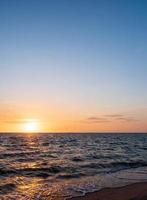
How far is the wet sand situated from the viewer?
47.3 ft

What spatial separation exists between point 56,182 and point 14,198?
17.0 ft

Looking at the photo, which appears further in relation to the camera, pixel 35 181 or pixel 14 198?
pixel 35 181

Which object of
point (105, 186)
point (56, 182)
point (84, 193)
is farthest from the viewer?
point (56, 182)

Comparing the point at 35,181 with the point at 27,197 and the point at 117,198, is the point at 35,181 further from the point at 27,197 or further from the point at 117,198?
the point at 117,198

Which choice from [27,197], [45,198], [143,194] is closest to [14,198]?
[27,197]

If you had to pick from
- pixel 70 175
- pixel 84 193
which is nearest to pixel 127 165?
pixel 70 175

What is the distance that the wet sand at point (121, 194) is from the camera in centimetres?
1442

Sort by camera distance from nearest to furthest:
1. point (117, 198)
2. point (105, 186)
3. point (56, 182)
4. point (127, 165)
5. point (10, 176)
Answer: point (117, 198) < point (105, 186) < point (56, 182) < point (10, 176) < point (127, 165)

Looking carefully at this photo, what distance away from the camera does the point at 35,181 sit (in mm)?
20344

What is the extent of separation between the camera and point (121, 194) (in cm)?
1525

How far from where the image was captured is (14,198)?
49.5ft

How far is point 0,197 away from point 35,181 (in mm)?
5176

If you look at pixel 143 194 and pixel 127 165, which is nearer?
pixel 143 194

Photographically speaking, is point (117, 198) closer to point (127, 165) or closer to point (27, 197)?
point (27, 197)
